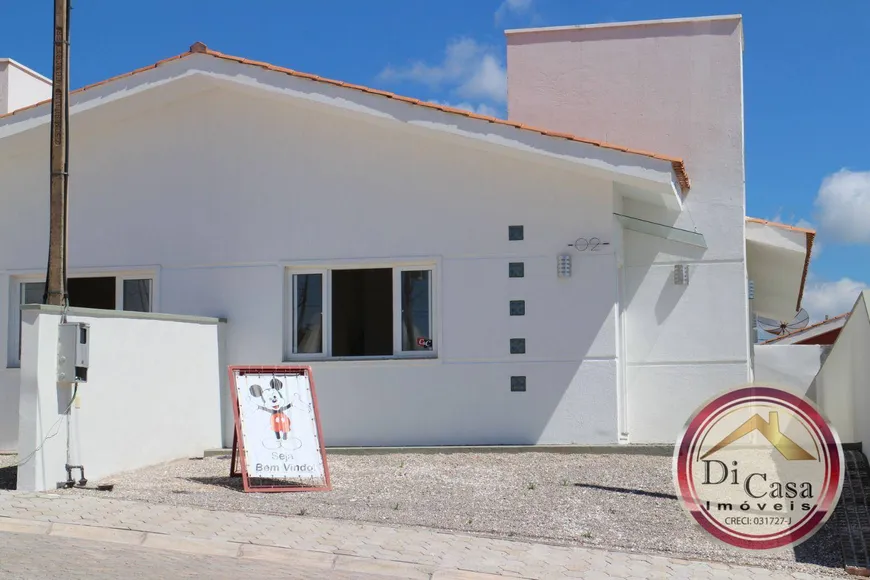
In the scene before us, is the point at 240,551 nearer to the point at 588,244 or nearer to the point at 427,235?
the point at 427,235

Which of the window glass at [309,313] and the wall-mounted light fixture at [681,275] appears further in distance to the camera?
the wall-mounted light fixture at [681,275]

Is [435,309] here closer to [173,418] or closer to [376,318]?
[376,318]

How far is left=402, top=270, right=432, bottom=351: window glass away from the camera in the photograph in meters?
13.0

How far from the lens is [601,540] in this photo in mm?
8164

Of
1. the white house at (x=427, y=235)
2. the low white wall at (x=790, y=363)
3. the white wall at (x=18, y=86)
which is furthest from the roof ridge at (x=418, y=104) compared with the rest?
the low white wall at (x=790, y=363)

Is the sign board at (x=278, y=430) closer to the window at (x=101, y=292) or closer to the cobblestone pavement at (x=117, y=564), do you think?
the cobblestone pavement at (x=117, y=564)

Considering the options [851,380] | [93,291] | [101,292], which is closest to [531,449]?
[851,380]

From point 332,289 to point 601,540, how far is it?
6.06 m

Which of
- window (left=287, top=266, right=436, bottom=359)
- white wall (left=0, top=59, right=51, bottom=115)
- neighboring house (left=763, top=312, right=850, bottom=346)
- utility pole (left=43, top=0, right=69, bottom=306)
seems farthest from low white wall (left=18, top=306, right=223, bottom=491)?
neighboring house (left=763, top=312, right=850, bottom=346)

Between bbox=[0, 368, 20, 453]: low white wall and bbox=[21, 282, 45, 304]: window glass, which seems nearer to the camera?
bbox=[0, 368, 20, 453]: low white wall

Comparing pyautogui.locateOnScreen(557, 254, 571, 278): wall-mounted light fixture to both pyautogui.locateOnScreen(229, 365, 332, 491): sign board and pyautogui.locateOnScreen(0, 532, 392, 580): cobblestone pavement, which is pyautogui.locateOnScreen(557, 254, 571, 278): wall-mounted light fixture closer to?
pyautogui.locateOnScreen(229, 365, 332, 491): sign board

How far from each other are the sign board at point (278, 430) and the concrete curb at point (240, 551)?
200 centimetres

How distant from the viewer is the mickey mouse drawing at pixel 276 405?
10484 millimetres

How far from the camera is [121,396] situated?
10797 mm
